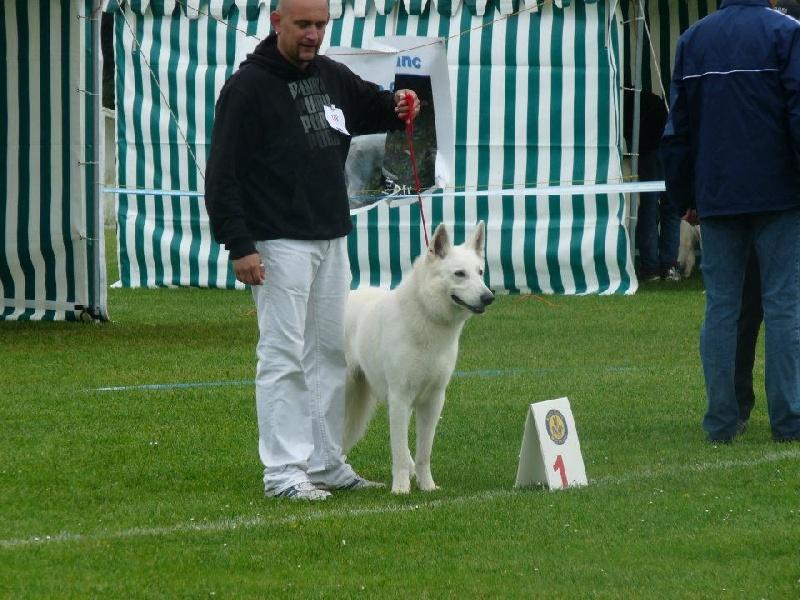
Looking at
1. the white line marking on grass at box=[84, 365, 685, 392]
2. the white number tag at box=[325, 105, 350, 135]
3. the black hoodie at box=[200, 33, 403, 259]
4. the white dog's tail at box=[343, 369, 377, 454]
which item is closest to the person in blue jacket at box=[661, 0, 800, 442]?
the white dog's tail at box=[343, 369, 377, 454]

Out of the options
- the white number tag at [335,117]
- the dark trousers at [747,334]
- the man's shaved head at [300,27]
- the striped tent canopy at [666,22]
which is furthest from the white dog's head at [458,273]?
the striped tent canopy at [666,22]

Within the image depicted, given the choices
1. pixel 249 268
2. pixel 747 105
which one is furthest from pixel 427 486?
pixel 747 105

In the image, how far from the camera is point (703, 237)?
23.8 ft

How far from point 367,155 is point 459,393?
5.86 meters

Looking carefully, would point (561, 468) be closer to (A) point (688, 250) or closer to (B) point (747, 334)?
(B) point (747, 334)

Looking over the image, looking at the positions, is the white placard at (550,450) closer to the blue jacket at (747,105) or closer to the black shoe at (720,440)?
the black shoe at (720,440)

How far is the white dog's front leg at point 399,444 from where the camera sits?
6.35 meters

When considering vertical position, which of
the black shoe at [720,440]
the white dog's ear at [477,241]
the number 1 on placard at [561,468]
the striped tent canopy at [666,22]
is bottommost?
the black shoe at [720,440]

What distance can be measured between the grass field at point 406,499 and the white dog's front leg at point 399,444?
0.47ft

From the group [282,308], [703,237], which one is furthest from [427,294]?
[703,237]

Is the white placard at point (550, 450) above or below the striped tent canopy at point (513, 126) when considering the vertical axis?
below

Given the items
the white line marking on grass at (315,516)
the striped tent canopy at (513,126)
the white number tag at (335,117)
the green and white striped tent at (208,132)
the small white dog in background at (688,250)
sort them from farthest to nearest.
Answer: the small white dog in background at (688,250) → the striped tent canopy at (513,126) → the green and white striped tent at (208,132) → the white number tag at (335,117) → the white line marking on grass at (315,516)

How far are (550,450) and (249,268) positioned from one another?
142cm

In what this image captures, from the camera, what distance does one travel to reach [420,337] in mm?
6348
